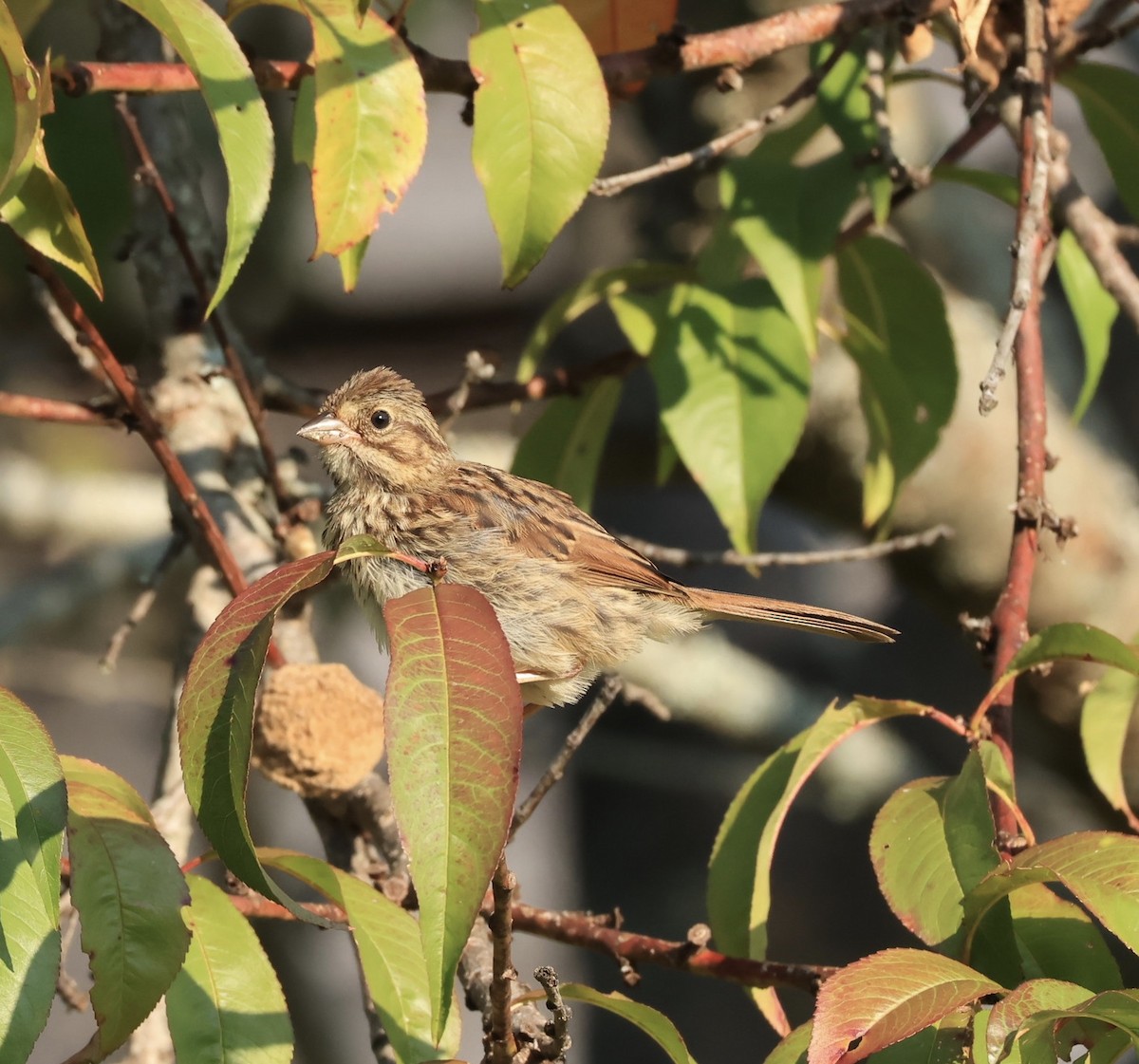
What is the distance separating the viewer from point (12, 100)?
164 centimetres

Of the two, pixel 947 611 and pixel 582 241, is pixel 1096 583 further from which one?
pixel 582 241

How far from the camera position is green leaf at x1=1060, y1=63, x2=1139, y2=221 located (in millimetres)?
2762

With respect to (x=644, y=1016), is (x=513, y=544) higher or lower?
higher

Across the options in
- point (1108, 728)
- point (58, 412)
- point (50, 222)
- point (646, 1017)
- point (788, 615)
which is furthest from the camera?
point (788, 615)

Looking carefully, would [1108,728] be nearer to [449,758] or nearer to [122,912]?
[449,758]

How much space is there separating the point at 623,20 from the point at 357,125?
2.87 ft

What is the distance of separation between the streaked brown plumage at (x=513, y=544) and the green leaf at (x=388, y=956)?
2.72 ft

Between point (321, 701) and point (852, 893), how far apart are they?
477 centimetres

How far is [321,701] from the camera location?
Result: 241cm

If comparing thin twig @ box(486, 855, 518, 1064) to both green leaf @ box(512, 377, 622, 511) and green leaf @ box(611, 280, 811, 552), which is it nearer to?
green leaf @ box(611, 280, 811, 552)

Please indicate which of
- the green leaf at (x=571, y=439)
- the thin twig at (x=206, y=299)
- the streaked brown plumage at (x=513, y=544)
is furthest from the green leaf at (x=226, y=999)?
the green leaf at (x=571, y=439)

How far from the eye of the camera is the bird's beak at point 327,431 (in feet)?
9.34

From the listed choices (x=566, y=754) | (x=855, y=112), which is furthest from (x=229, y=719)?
(x=855, y=112)

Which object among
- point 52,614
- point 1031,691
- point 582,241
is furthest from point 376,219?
point 582,241
